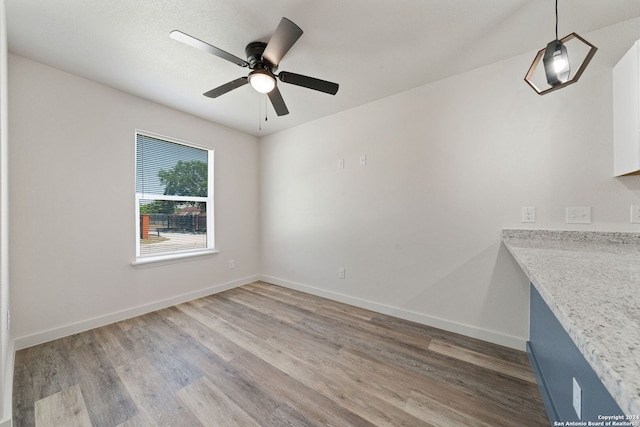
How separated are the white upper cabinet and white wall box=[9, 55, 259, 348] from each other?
406cm

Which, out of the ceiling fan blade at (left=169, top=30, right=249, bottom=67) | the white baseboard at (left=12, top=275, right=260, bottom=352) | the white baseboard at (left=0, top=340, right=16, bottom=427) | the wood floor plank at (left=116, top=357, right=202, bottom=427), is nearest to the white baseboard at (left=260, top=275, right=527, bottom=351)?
the white baseboard at (left=12, top=275, right=260, bottom=352)

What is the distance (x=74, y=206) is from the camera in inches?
89.4

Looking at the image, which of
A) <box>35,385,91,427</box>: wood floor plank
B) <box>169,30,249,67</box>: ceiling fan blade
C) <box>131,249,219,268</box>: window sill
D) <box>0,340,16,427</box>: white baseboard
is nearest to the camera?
<box>0,340,16,427</box>: white baseboard

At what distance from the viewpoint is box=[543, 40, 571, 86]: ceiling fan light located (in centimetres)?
128

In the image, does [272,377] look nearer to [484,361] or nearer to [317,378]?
[317,378]

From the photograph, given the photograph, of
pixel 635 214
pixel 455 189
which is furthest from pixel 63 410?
pixel 635 214

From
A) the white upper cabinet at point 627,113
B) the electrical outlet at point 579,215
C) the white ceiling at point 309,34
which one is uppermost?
the white ceiling at point 309,34

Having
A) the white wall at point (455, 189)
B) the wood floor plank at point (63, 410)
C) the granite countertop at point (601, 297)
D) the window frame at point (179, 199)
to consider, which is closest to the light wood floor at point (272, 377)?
the wood floor plank at point (63, 410)

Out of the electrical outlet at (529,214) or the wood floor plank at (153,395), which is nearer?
the wood floor plank at (153,395)

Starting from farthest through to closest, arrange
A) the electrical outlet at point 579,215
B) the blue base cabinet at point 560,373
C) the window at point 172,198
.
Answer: the window at point 172,198
the electrical outlet at point 579,215
the blue base cabinet at point 560,373

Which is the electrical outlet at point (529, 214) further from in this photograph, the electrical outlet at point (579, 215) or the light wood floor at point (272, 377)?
the light wood floor at point (272, 377)

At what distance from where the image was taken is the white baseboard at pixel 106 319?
2033 millimetres

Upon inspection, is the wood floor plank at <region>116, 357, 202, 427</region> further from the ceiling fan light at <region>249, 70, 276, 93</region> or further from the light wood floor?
the ceiling fan light at <region>249, 70, 276, 93</region>

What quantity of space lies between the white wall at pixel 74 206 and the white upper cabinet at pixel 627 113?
406 centimetres
